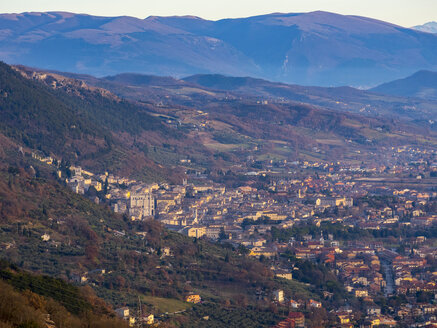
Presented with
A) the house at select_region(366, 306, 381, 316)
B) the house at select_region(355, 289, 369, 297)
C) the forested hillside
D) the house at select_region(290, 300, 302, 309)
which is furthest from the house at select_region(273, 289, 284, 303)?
the forested hillside

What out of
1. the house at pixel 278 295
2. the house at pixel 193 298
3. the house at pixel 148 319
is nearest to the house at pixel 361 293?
the house at pixel 278 295

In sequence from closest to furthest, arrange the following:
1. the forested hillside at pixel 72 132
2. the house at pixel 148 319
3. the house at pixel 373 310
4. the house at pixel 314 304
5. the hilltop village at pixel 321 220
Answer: the house at pixel 148 319 → the house at pixel 314 304 → the house at pixel 373 310 → the hilltop village at pixel 321 220 → the forested hillside at pixel 72 132

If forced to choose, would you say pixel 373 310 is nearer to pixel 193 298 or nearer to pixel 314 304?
pixel 314 304

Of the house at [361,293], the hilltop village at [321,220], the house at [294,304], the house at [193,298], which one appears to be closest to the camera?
the house at [193,298]

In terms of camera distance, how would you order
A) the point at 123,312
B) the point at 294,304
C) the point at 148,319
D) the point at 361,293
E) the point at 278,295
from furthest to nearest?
the point at 361,293, the point at 278,295, the point at 294,304, the point at 123,312, the point at 148,319

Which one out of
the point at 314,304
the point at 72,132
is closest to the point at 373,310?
the point at 314,304

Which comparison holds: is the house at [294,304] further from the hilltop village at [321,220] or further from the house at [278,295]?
the house at [278,295]

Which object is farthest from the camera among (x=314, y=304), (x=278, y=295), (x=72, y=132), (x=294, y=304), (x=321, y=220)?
(x=72, y=132)

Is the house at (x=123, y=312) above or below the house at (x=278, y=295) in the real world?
above

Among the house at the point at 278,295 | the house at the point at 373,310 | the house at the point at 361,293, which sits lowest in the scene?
the house at the point at 361,293
